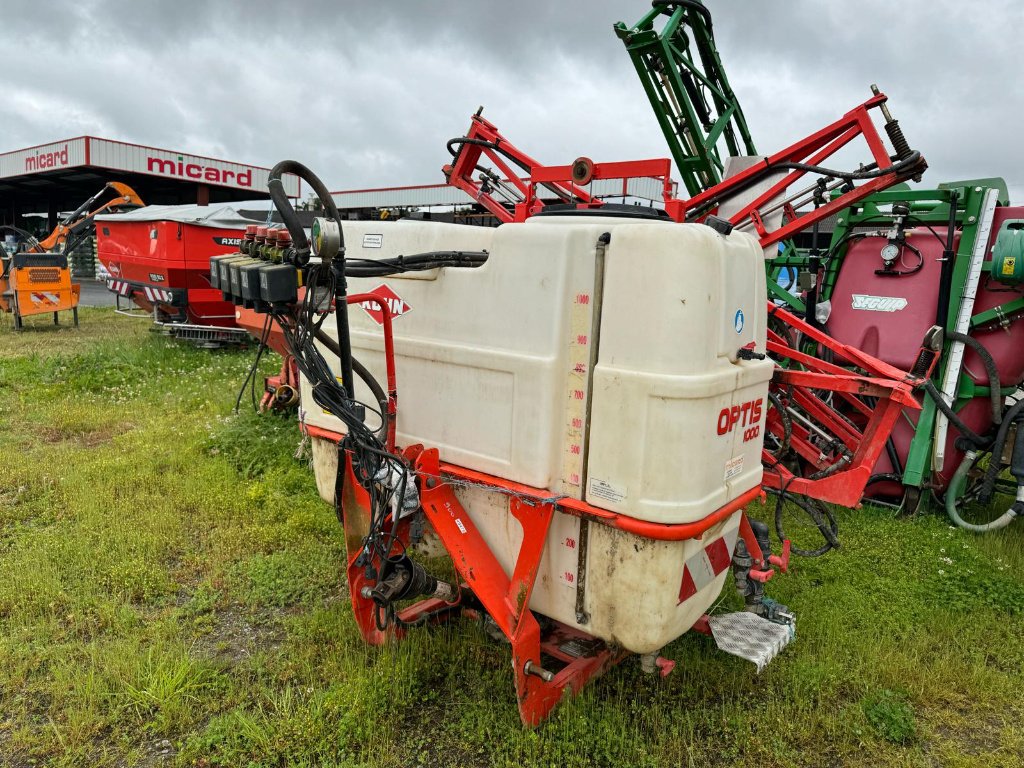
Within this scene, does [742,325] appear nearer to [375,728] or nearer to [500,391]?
[500,391]

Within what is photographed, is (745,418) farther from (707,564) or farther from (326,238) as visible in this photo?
(326,238)

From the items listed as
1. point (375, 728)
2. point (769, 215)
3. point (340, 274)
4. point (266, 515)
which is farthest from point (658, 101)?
point (375, 728)

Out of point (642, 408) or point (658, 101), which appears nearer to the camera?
point (642, 408)

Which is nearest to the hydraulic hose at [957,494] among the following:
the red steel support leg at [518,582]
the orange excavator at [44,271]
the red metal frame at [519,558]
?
the red metal frame at [519,558]

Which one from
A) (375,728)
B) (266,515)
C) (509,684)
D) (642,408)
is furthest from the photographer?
(266,515)

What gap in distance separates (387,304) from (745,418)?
1406 mm

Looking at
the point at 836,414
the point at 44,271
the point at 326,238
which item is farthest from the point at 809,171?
the point at 44,271

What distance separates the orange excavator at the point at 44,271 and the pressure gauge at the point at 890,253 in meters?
11.7

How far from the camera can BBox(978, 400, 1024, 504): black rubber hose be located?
4.44 metres

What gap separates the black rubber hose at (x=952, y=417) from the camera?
4555 millimetres

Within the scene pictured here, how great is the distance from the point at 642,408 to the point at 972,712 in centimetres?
204

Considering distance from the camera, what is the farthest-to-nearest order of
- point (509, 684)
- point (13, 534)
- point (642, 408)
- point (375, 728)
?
point (13, 534) < point (509, 684) < point (375, 728) < point (642, 408)

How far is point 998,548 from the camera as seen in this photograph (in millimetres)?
4344

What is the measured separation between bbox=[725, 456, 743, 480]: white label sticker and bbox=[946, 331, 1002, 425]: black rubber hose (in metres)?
2.88
